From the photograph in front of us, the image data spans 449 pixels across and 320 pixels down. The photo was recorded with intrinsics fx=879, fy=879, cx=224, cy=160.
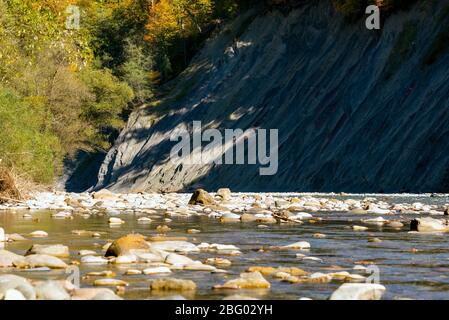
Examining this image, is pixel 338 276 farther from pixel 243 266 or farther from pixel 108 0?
pixel 108 0

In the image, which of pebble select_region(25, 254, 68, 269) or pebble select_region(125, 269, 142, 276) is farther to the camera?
pebble select_region(25, 254, 68, 269)

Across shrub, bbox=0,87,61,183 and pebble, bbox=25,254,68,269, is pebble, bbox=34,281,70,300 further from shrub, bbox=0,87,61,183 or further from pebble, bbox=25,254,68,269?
shrub, bbox=0,87,61,183

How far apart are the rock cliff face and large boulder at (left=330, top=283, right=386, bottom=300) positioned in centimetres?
3086

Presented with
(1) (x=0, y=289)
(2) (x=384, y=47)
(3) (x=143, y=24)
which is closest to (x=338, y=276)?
(1) (x=0, y=289)

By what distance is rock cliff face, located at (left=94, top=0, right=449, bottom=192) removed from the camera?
42719 millimetres

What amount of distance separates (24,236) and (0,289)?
27.2ft

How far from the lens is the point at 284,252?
13602 millimetres

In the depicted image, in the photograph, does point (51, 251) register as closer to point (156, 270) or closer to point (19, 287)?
point (156, 270)

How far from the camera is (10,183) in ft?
95.6

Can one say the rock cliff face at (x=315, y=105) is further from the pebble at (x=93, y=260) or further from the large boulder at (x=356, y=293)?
the large boulder at (x=356, y=293)

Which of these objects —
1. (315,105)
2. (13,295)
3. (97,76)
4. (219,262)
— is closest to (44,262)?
(219,262)

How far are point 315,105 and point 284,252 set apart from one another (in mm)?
40287

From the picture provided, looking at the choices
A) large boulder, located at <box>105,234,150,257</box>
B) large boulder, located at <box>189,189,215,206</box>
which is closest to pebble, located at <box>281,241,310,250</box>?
large boulder, located at <box>105,234,150,257</box>

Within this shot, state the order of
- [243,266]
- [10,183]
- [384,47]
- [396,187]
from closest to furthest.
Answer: [243,266], [10,183], [396,187], [384,47]
